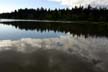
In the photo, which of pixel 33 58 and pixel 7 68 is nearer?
pixel 7 68

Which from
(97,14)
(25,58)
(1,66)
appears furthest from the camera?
(97,14)

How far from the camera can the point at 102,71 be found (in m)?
15.7

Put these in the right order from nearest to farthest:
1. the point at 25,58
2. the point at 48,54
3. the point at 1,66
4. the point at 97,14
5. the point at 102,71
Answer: the point at 102,71
the point at 1,66
the point at 25,58
the point at 48,54
the point at 97,14

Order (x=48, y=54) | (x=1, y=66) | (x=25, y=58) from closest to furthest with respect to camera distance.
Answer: (x=1, y=66) → (x=25, y=58) → (x=48, y=54)

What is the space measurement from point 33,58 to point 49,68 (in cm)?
370

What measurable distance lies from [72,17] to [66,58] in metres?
153

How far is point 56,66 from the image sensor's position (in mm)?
17062

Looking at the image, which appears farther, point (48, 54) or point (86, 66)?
point (48, 54)

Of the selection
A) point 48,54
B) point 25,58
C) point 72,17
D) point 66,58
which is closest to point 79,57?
point 66,58

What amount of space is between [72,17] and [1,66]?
15725cm

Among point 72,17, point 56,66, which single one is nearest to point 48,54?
point 56,66

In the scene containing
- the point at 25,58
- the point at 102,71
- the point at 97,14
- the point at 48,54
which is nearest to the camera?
the point at 102,71

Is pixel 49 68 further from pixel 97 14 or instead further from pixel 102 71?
pixel 97 14

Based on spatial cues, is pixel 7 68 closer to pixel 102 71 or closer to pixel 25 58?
pixel 25 58
